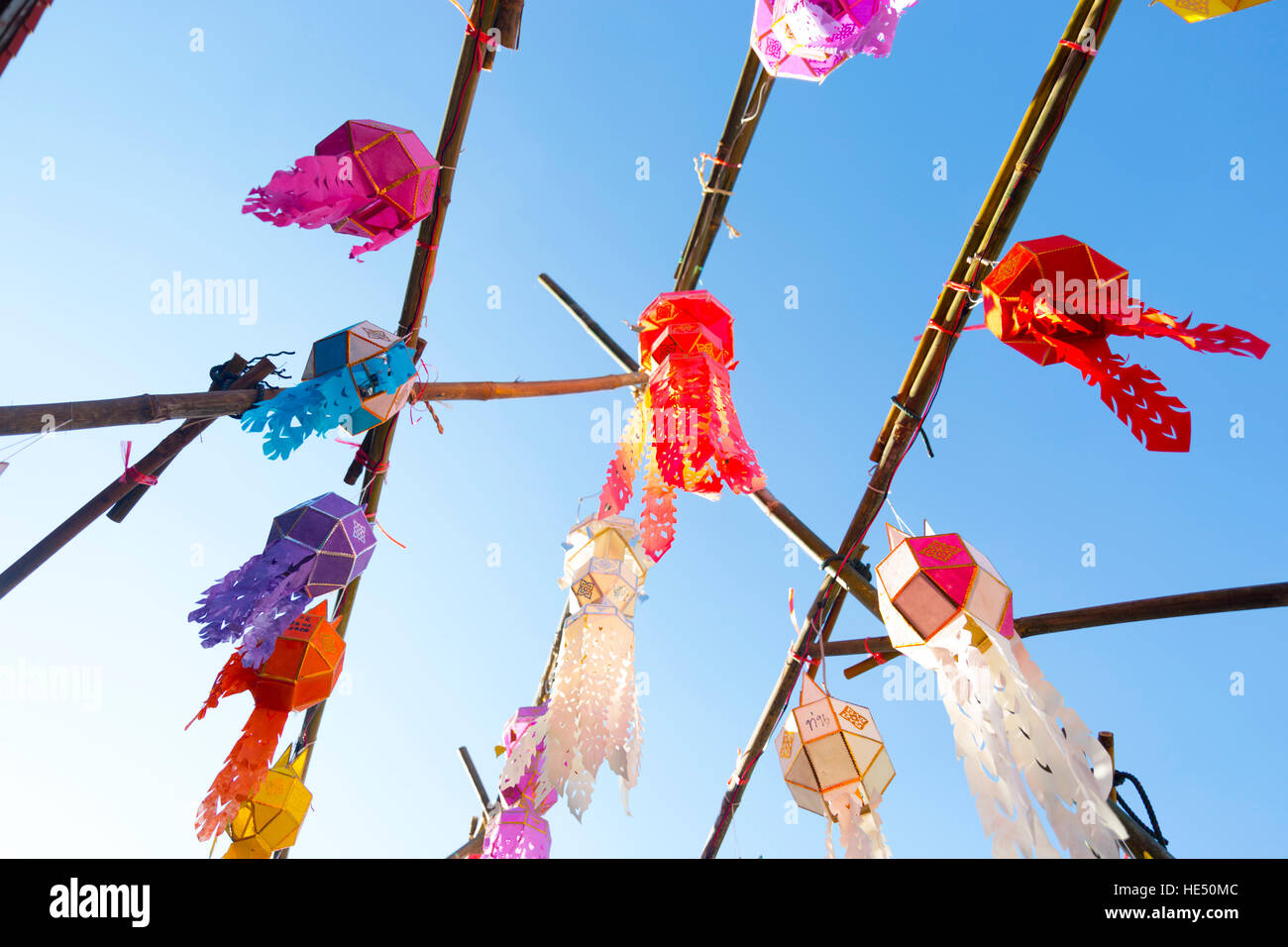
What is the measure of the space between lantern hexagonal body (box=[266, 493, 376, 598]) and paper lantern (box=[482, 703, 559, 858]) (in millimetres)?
1036

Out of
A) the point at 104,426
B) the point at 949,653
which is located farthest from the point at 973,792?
the point at 104,426

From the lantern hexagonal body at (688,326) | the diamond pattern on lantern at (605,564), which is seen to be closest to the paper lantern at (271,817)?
the diamond pattern on lantern at (605,564)

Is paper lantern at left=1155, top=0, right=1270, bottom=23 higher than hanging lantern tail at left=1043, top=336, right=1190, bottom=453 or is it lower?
higher

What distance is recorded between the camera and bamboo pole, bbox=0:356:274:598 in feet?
8.46

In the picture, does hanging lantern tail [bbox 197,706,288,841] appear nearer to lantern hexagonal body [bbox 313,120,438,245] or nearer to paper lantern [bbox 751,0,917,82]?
lantern hexagonal body [bbox 313,120,438,245]

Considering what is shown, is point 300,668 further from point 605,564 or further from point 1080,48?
point 1080,48

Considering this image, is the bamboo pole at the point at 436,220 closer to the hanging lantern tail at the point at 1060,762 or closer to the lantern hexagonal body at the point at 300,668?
the lantern hexagonal body at the point at 300,668

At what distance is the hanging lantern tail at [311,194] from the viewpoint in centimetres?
251

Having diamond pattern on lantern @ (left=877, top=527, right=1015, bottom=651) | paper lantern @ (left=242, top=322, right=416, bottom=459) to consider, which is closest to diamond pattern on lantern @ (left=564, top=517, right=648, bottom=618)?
paper lantern @ (left=242, top=322, right=416, bottom=459)

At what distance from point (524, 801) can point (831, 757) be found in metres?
1.31
